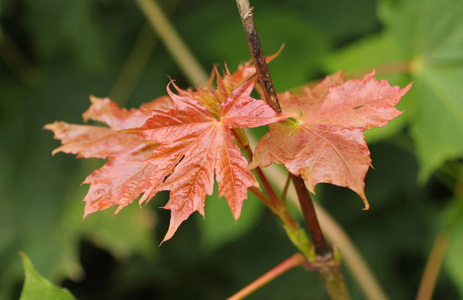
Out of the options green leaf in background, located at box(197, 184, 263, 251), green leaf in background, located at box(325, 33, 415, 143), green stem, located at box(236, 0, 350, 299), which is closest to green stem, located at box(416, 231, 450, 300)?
green leaf in background, located at box(325, 33, 415, 143)

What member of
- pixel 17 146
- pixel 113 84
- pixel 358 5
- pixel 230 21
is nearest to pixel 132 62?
pixel 113 84

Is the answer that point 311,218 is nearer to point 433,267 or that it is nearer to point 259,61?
point 259,61

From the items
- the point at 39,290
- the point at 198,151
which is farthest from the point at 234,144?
the point at 39,290

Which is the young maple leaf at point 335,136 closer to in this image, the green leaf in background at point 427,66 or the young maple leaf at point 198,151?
the young maple leaf at point 198,151

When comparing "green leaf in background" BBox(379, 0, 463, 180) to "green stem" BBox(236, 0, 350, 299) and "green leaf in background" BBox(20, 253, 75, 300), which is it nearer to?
"green stem" BBox(236, 0, 350, 299)

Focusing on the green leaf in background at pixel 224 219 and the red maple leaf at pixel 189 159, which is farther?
the green leaf in background at pixel 224 219

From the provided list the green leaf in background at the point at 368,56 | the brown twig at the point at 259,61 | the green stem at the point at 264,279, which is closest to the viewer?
the brown twig at the point at 259,61

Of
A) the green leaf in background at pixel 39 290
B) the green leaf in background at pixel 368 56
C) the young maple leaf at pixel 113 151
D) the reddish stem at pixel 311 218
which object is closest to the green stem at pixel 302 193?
the reddish stem at pixel 311 218

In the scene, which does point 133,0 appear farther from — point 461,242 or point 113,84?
point 461,242
